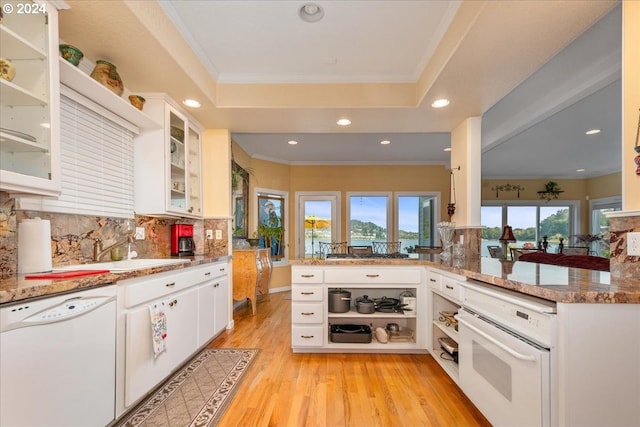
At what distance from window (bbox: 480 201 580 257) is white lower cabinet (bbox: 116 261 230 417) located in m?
7.91

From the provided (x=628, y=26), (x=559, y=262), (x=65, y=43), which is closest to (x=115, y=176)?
(x=65, y=43)

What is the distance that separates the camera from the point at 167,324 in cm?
209

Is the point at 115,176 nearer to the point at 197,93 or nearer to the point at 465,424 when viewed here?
the point at 197,93

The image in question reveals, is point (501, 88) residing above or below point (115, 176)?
above

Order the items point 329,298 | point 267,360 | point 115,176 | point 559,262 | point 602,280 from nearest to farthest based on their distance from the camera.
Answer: point 602,280 → point 115,176 → point 267,360 → point 329,298 → point 559,262

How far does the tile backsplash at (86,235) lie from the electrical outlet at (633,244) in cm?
311

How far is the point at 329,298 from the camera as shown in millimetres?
2805

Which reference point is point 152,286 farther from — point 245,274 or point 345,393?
point 245,274

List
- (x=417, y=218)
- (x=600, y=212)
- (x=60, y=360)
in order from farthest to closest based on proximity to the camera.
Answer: (x=600, y=212) → (x=417, y=218) → (x=60, y=360)

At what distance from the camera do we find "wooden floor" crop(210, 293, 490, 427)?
1800 mm

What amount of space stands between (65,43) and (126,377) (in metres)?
2.12

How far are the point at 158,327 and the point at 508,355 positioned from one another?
2025 millimetres

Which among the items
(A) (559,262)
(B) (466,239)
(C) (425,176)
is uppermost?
(C) (425,176)

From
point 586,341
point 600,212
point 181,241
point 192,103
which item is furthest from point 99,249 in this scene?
point 600,212
